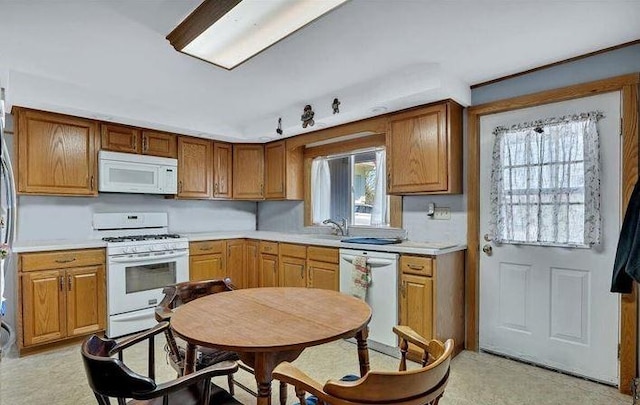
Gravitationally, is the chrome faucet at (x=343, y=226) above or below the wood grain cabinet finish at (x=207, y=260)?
above

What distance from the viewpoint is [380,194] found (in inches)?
145

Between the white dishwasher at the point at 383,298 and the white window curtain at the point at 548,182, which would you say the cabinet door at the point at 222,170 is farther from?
the white window curtain at the point at 548,182

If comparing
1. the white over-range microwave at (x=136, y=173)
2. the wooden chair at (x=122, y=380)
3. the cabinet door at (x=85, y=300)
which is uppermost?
the white over-range microwave at (x=136, y=173)

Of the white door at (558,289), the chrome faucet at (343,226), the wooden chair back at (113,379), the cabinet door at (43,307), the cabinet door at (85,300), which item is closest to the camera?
the wooden chair back at (113,379)

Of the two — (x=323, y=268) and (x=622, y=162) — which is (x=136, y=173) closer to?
(x=323, y=268)

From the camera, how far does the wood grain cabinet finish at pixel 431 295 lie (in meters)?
2.62

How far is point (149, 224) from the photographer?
3.99 meters

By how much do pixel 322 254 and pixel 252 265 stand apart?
1213mm

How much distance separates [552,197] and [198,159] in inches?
143

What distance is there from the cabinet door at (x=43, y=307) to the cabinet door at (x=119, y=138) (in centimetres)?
129

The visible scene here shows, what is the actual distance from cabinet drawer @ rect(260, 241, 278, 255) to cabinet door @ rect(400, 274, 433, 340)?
5.27 ft

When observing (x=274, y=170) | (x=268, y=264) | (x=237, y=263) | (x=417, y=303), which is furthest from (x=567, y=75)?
(x=237, y=263)

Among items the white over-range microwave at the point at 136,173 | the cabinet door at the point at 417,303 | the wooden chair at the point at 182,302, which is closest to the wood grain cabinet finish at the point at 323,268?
the cabinet door at the point at 417,303

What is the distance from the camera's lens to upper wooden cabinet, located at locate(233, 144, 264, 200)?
457cm
